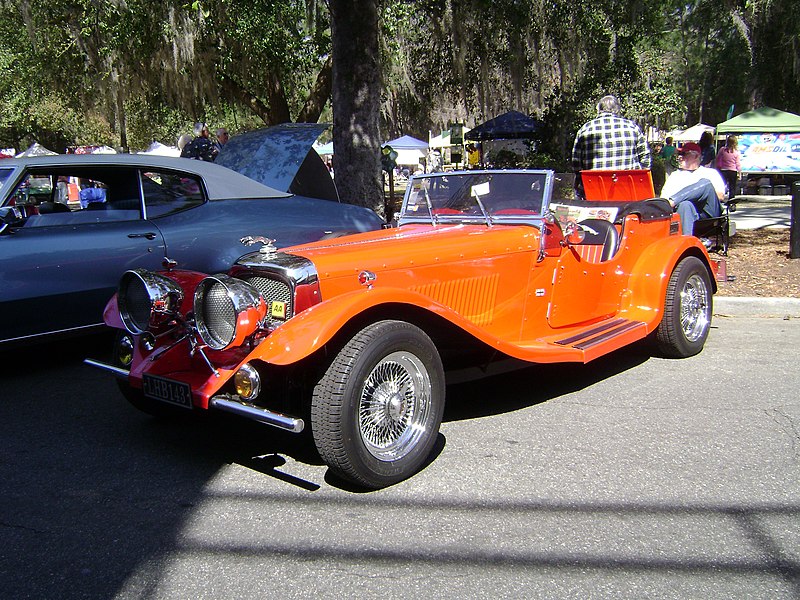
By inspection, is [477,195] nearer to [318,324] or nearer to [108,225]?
[318,324]

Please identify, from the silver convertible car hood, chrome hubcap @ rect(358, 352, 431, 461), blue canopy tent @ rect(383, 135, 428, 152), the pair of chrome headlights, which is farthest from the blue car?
blue canopy tent @ rect(383, 135, 428, 152)

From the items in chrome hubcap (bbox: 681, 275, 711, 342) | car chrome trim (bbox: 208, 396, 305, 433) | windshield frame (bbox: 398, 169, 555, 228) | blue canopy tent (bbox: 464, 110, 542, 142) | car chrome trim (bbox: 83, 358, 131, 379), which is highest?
blue canopy tent (bbox: 464, 110, 542, 142)

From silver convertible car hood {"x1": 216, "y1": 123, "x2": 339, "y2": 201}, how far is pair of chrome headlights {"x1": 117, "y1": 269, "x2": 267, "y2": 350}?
3.06 metres

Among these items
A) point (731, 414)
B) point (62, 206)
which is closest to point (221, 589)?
point (731, 414)

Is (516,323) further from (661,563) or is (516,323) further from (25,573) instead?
(25,573)

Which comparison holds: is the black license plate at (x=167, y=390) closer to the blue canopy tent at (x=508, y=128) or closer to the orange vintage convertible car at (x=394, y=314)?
the orange vintage convertible car at (x=394, y=314)

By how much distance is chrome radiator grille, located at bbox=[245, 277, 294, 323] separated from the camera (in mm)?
3447

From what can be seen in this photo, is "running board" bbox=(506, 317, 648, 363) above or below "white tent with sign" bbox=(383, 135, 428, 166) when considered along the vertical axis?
below

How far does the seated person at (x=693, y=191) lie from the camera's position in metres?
7.60

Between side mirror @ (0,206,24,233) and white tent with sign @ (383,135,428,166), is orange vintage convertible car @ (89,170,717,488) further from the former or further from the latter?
white tent with sign @ (383,135,428,166)

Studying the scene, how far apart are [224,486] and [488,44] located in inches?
490

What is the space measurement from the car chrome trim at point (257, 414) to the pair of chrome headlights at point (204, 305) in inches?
10.8

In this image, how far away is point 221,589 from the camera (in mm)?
2518

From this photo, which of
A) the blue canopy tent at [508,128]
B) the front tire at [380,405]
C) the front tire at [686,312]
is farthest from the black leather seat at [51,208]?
the blue canopy tent at [508,128]
